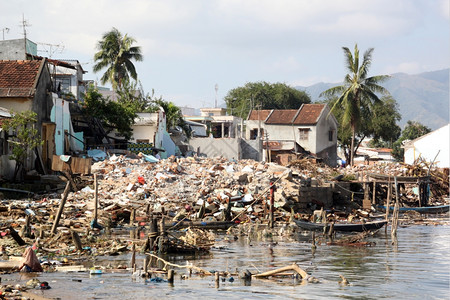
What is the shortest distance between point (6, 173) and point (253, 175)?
13147mm

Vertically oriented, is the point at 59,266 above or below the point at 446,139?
below

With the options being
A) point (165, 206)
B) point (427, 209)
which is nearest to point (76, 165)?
point (165, 206)

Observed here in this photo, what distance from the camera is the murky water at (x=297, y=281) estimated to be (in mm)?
13898

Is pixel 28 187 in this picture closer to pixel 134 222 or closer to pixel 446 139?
pixel 134 222

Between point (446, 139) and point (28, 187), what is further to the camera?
point (446, 139)

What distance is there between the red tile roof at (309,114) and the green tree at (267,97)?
23.3 meters

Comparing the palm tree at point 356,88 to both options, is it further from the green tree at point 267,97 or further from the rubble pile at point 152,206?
the green tree at point 267,97

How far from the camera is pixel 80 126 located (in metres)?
41.2

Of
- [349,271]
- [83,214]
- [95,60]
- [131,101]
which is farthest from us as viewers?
[95,60]

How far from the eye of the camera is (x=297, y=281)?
15.6 metres

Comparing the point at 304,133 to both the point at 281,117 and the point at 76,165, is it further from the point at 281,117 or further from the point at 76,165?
the point at 76,165

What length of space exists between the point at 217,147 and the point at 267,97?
3562cm

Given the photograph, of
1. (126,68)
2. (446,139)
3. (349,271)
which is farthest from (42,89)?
(446,139)

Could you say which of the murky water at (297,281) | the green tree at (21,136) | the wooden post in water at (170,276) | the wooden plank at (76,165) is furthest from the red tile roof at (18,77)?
the wooden post in water at (170,276)
